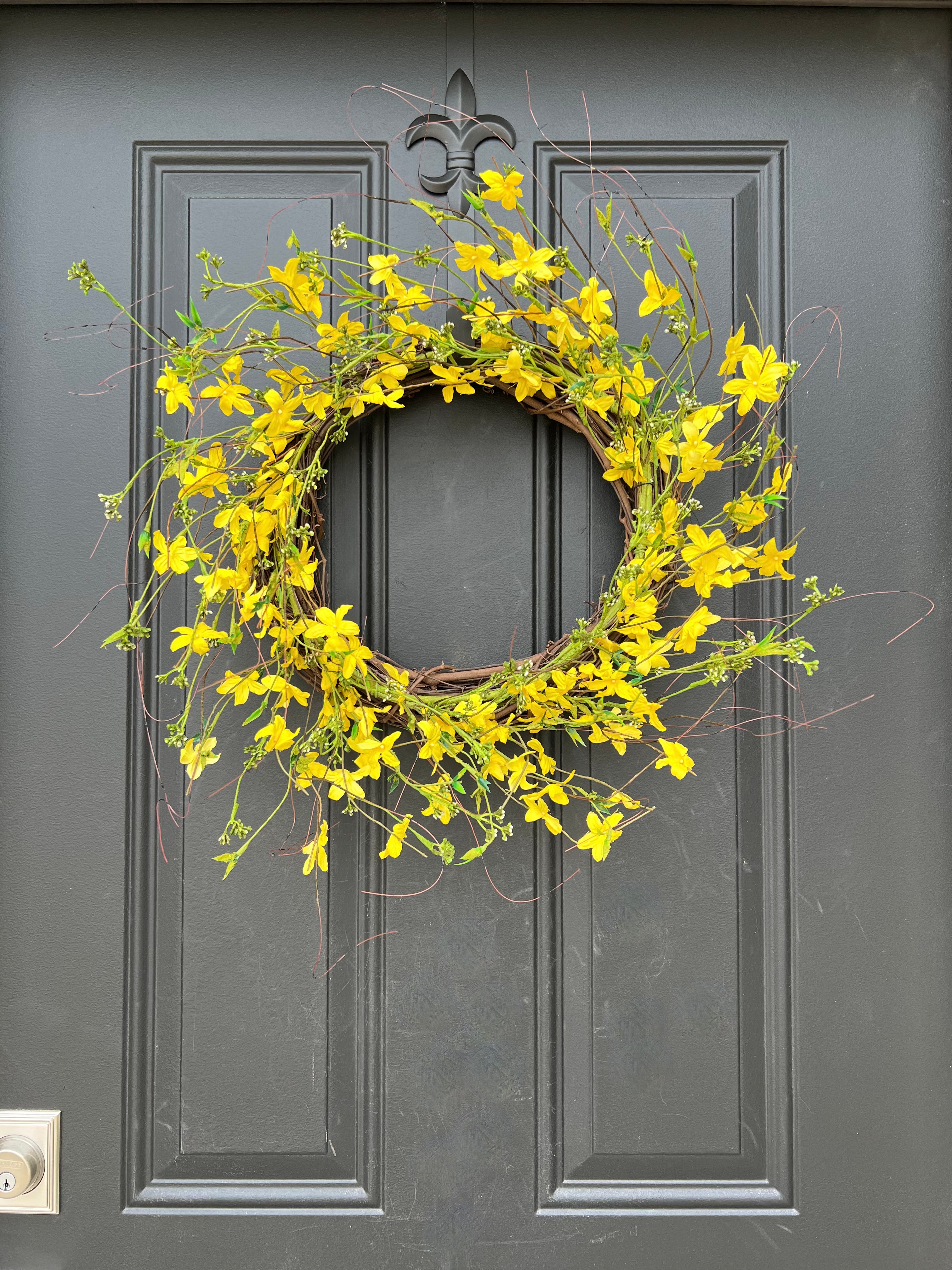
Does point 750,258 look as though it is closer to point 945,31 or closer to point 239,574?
point 945,31

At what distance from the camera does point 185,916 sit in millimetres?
1061

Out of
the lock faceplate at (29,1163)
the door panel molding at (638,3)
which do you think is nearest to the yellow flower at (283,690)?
the lock faceplate at (29,1163)

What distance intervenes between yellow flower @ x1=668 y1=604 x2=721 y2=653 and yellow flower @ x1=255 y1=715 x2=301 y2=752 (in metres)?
0.42

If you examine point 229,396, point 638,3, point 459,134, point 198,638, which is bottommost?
point 198,638

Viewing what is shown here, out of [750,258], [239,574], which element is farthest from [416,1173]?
[750,258]

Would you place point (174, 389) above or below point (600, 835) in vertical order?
above

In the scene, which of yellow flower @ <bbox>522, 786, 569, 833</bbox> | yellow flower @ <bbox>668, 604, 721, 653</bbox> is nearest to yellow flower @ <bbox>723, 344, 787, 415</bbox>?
yellow flower @ <bbox>668, 604, 721, 653</bbox>

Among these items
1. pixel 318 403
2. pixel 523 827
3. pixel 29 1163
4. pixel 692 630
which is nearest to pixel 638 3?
pixel 318 403

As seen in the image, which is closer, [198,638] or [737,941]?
[198,638]

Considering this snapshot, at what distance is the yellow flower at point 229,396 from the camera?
0.88 meters

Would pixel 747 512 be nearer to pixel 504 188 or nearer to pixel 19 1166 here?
pixel 504 188

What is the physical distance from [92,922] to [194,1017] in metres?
0.17

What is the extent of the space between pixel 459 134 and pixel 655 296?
1.25ft

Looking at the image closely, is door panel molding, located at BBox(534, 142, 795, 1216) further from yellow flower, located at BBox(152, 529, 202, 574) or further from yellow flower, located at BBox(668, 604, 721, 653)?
yellow flower, located at BBox(152, 529, 202, 574)
